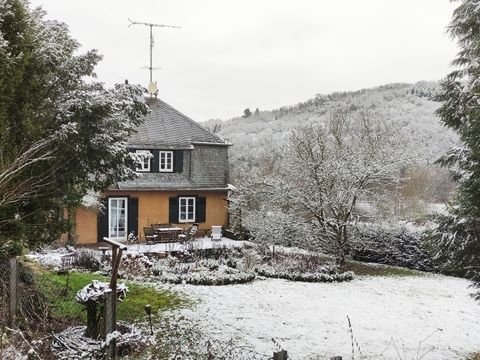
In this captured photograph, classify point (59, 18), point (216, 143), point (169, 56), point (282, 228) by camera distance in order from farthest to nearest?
point (169, 56)
point (216, 143)
point (282, 228)
point (59, 18)

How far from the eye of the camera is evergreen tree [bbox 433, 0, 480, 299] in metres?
6.53

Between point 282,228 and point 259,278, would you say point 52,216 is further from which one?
point 282,228

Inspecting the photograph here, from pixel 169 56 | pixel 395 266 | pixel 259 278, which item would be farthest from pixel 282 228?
pixel 169 56

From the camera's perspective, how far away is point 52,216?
22.9 feet

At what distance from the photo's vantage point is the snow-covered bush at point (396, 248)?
17.7m

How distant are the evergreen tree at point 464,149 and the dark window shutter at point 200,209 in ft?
49.0

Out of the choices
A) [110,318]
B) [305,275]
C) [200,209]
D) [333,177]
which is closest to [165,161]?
[200,209]

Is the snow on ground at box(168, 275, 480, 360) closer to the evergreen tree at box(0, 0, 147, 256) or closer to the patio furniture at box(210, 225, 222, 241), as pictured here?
the evergreen tree at box(0, 0, 147, 256)

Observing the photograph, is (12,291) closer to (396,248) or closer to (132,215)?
(132,215)

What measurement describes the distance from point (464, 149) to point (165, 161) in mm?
15796

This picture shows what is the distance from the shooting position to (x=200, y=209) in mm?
22141

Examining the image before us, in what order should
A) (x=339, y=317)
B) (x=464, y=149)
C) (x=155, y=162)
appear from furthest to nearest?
(x=155, y=162) < (x=339, y=317) < (x=464, y=149)

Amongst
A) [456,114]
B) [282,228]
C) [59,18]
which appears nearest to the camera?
[59,18]

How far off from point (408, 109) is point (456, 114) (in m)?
56.6
